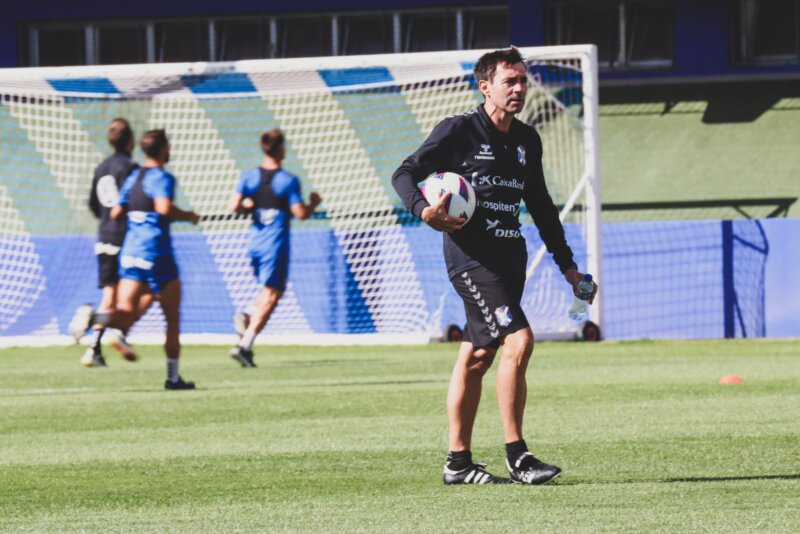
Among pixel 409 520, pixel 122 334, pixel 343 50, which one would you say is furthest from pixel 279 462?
pixel 343 50

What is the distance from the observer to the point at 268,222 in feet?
54.5

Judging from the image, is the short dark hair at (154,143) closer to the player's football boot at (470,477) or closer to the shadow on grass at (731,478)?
the player's football boot at (470,477)

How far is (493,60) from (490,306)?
120 cm

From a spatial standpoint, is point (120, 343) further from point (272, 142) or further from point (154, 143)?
point (272, 142)

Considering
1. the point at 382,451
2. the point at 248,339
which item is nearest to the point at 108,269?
the point at 248,339

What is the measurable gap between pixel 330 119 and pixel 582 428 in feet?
46.4

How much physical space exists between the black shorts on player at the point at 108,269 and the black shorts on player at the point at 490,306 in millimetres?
8388

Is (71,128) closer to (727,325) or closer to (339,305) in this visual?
(339,305)

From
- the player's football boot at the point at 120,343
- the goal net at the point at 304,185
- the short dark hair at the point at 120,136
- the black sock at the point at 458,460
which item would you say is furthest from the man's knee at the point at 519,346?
the goal net at the point at 304,185

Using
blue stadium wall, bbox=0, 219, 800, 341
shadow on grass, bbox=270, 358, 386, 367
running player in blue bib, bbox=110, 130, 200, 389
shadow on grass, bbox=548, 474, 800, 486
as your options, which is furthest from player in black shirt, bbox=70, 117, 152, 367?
shadow on grass, bbox=548, 474, 800, 486

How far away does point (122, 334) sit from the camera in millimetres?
12930

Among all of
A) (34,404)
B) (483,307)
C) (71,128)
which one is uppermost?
(71,128)

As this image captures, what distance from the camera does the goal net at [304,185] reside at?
20.5 m

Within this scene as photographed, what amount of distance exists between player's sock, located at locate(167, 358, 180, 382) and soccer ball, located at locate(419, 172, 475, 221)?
21.2 ft
